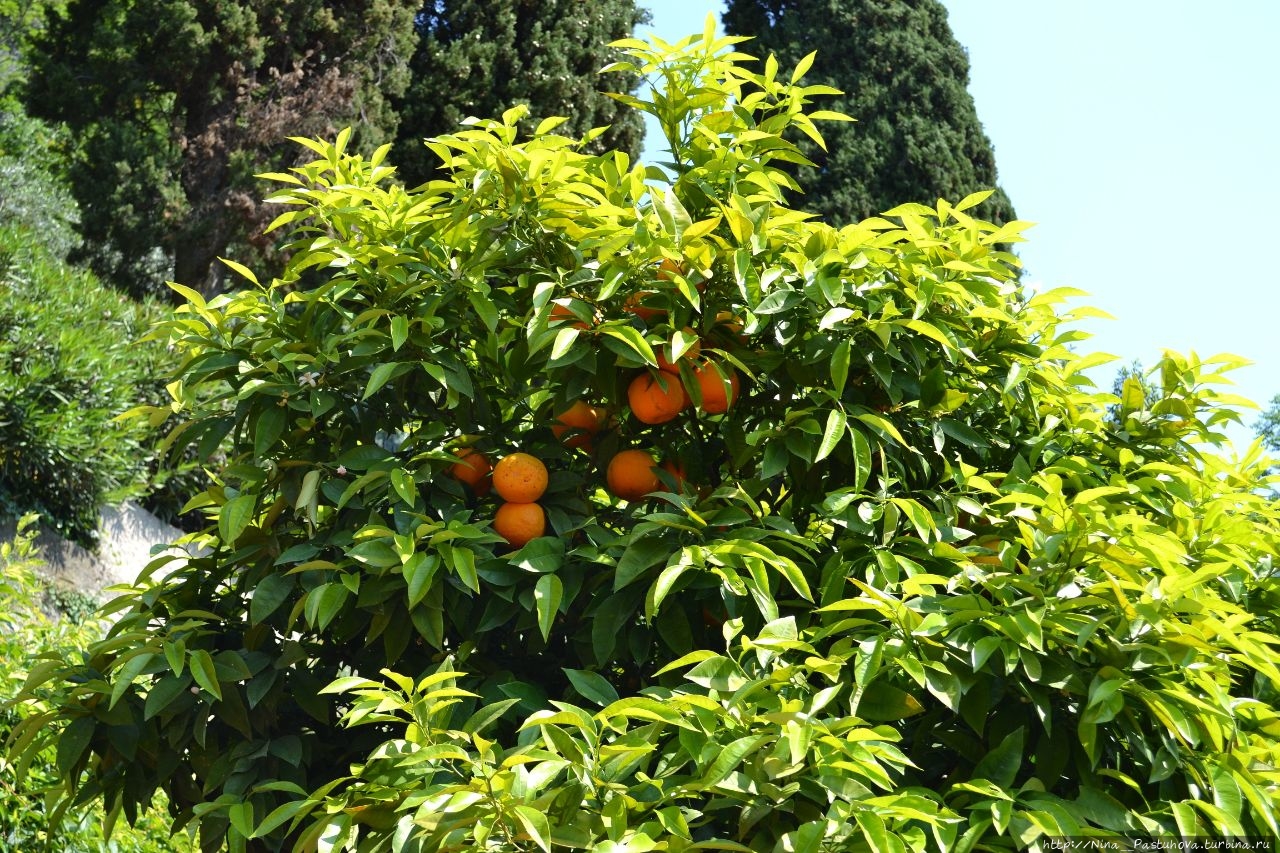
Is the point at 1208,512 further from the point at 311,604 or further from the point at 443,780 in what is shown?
the point at 311,604

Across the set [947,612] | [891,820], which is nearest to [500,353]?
[947,612]

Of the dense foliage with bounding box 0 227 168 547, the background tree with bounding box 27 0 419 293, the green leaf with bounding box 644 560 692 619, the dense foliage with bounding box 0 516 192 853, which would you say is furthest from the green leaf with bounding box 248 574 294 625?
the background tree with bounding box 27 0 419 293

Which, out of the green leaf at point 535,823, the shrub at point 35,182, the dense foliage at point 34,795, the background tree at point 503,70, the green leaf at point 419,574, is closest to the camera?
the green leaf at point 535,823

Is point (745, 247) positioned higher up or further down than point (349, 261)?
higher up

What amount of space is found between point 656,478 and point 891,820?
→ 35.5 inches

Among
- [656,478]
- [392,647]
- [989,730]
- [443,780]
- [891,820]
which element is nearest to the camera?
[891,820]

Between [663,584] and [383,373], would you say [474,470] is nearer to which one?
[383,373]

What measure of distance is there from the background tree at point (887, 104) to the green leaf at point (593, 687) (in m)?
14.8

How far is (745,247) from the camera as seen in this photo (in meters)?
2.25

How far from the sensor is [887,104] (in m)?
17.2

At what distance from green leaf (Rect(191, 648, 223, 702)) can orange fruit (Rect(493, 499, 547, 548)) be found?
56 centimetres

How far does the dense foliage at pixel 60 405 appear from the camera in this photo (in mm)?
7152

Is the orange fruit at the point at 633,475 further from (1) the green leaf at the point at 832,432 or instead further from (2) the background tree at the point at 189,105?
(2) the background tree at the point at 189,105

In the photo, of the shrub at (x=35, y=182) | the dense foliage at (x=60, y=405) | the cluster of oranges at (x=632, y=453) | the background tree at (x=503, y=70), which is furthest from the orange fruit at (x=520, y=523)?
the shrub at (x=35, y=182)
